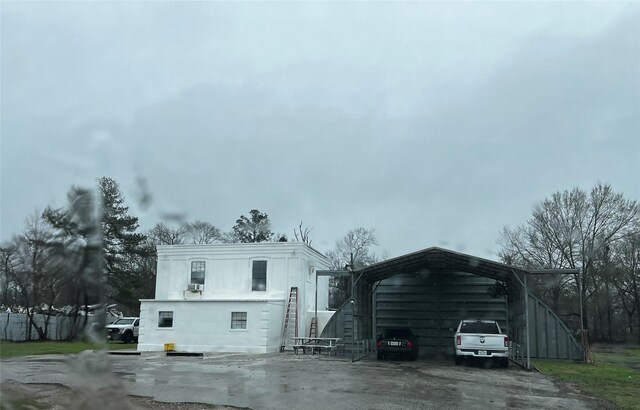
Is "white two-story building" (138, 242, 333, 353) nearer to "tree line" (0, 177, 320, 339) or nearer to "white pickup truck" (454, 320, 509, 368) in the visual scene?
"white pickup truck" (454, 320, 509, 368)

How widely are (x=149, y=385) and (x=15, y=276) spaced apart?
22.8ft

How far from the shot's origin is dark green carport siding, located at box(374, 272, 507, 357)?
95.9 feet

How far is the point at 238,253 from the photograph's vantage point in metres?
33.7

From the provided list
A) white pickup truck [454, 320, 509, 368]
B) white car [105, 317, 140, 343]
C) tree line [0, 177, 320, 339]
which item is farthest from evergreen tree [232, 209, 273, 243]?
tree line [0, 177, 320, 339]

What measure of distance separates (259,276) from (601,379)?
1995 cm

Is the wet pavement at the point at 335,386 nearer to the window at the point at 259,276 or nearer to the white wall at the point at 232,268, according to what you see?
the white wall at the point at 232,268

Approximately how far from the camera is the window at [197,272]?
34375 mm

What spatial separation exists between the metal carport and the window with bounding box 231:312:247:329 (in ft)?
14.4

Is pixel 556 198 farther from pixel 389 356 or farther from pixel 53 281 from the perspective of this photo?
pixel 53 281

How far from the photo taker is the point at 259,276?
33312mm

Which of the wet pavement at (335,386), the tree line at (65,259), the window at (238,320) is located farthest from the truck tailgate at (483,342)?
the tree line at (65,259)

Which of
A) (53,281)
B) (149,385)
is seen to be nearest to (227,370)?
(149,385)

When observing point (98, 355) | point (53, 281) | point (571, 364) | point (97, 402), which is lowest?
point (571, 364)

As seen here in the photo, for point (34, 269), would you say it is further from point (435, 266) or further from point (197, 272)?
point (197, 272)
